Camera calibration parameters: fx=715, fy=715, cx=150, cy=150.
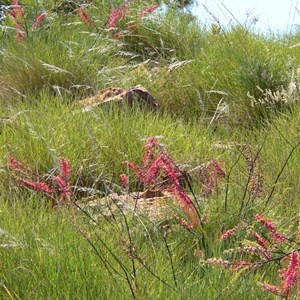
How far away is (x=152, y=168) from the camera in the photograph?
2.33 metres

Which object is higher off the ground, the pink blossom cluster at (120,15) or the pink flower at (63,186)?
the pink blossom cluster at (120,15)

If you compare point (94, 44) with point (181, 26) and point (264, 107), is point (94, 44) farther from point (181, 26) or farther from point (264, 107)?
point (264, 107)

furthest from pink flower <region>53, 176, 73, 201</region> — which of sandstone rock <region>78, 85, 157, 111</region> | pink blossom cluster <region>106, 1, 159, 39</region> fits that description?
pink blossom cluster <region>106, 1, 159, 39</region>

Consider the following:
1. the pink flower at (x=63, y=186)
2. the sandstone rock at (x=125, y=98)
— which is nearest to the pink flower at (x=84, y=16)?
the sandstone rock at (x=125, y=98)

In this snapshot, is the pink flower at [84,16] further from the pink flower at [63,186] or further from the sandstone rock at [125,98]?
the pink flower at [63,186]

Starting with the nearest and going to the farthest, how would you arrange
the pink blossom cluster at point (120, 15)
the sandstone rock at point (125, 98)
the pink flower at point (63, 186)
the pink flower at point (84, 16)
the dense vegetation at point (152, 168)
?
the dense vegetation at point (152, 168), the pink flower at point (63, 186), the sandstone rock at point (125, 98), the pink flower at point (84, 16), the pink blossom cluster at point (120, 15)

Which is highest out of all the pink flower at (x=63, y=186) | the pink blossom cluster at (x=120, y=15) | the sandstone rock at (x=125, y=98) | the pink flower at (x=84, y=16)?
the pink blossom cluster at (x=120, y=15)

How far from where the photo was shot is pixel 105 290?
1.84 m

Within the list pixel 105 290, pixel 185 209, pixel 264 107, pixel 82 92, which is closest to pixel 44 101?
pixel 82 92

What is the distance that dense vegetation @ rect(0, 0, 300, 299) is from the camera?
1923 millimetres

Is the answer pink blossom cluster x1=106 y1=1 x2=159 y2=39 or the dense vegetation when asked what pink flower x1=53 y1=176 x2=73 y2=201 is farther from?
pink blossom cluster x1=106 y1=1 x2=159 y2=39

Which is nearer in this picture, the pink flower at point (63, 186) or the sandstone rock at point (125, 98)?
the pink flower at point (63, 186)

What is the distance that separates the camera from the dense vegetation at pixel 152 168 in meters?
1.92

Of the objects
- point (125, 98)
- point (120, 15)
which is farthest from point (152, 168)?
point (120, 15)
